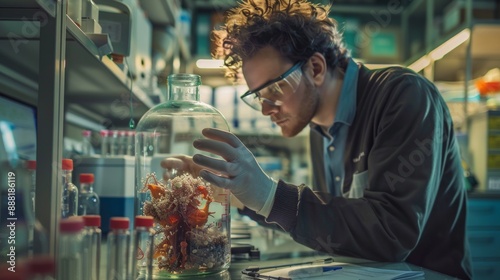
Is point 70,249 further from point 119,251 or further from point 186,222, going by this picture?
point 186,222

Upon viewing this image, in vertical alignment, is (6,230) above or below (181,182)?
below

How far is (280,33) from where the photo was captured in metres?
1.59

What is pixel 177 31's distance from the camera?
11.0 feet

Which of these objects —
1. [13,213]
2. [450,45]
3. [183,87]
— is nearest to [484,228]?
[450,45]

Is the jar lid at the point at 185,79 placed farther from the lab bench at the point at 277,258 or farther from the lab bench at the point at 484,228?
the lab bench at the point at 484,228

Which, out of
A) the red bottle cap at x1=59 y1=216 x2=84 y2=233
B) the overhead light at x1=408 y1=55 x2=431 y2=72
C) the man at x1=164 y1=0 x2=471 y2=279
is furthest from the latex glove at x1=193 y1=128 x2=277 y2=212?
the overhead light at x1=408 y1=55 x2=431 y2=72

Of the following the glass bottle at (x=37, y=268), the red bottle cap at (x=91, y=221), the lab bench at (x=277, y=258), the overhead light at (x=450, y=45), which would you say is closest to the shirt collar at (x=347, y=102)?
the lab bench at (x=277, y=258)

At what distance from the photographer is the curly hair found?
61.9 inches

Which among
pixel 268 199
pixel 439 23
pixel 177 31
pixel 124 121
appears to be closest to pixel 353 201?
pixel 268 199

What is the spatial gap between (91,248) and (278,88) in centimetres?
88

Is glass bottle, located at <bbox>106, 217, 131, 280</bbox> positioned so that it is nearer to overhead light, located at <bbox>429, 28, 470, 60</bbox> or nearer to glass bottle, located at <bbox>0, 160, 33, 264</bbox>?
glass bottle, located at <bbox>0, 160, 33, 264</bbox>

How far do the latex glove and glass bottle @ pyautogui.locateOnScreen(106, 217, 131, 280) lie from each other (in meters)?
0.31

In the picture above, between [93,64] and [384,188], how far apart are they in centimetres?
79

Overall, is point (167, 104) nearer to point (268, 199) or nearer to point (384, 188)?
point (268, 199)
